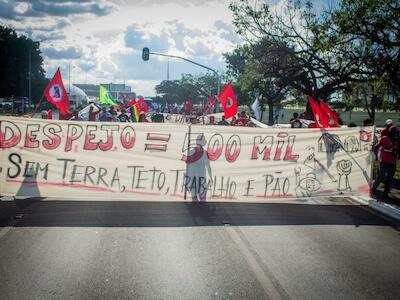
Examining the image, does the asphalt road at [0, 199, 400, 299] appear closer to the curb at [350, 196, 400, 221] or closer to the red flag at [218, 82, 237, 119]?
the curb at [350, 196, 400, 221]

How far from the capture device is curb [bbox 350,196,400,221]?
861cm

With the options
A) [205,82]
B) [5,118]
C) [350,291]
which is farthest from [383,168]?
[205,82]

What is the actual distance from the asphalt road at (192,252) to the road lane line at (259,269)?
0.04 ft

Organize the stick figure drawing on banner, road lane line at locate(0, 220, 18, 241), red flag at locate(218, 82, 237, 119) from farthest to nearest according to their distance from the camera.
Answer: red flag at locate(218, 82, 237, 119)
the stick figure drawing on banner
road lane line at locate(0, 220, 18, 241)

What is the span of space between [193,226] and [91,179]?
92.3 inches

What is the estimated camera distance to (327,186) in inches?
369

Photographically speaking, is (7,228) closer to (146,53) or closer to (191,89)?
(146,53)

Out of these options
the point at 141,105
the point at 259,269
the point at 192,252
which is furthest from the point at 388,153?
the point at 141,105

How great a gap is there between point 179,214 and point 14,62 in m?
67.9

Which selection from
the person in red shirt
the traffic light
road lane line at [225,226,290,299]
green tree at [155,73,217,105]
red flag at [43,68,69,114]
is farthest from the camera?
green tree at [155,73,217,105]

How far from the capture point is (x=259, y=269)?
538 cm

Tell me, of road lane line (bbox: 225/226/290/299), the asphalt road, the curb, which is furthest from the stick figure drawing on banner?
road lane line (bbox: 225/226/290/299)

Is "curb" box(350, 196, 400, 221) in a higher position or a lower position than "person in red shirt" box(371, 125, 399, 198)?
lower

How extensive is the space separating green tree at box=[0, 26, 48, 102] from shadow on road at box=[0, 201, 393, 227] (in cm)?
6288
